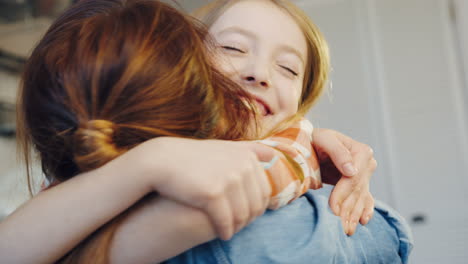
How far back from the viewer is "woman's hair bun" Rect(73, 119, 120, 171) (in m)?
0.41

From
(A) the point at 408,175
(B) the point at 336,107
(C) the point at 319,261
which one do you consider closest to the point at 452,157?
(A) the point at 408,175

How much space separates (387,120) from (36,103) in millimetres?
2297

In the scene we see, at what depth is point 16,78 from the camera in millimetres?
3168

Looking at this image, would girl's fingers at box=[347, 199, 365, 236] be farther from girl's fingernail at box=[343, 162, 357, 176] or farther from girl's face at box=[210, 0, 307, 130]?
girl's face at box=[210, 0, 307, 130]

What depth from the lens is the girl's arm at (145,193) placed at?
0.39 meters

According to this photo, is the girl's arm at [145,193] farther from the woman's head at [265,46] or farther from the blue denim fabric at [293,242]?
the woman's head at [265,46]

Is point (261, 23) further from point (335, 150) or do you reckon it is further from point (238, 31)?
point (335, 150)

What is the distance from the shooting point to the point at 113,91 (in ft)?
1.44

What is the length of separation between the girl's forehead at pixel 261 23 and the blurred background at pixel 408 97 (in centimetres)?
147

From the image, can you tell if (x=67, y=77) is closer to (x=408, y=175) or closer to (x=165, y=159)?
(x=165, y=159)

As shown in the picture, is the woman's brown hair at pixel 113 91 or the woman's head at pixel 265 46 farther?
the woman's head at pixel 265 46

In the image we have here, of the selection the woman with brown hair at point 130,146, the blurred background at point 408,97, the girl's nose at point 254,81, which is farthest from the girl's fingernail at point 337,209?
the blurred background at point 408,97

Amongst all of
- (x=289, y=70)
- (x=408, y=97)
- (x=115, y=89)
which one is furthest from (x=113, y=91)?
(x=408, y=97)

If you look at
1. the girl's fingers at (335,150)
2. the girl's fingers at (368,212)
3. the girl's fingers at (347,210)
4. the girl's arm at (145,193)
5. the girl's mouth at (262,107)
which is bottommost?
the girl's fingers at (368,212)
